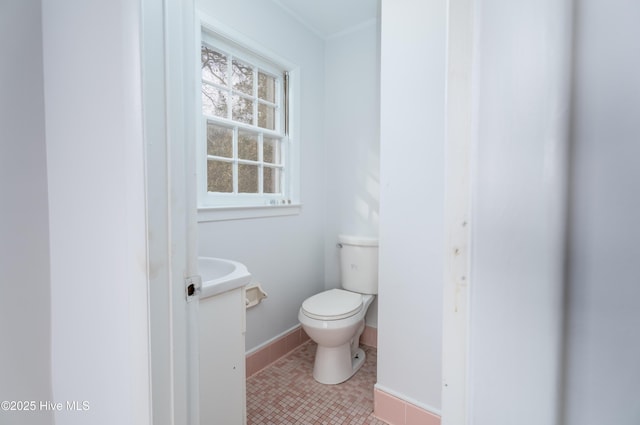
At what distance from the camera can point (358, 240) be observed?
6.50 feet

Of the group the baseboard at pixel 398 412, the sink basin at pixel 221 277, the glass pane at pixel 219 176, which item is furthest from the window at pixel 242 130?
the baseboard at pixel 398 412

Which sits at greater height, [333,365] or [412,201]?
[412,201]

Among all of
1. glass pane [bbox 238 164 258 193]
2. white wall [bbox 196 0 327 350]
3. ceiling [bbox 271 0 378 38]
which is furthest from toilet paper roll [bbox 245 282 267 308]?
ceiling [bbox 271 0 378 38]

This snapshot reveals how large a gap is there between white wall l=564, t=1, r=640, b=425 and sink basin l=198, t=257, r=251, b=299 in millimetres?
772

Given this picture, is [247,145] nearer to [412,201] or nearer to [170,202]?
[412,201]

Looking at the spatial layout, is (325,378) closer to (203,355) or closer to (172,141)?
(203,355)

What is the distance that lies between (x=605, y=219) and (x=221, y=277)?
1.10 m

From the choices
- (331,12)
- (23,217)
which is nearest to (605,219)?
(23,217)

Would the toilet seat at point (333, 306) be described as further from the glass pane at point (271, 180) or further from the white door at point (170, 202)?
the white door at point (170, 202)

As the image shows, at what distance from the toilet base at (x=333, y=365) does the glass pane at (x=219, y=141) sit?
1.31m

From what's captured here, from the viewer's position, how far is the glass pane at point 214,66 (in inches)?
61.4

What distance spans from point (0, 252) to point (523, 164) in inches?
49.2

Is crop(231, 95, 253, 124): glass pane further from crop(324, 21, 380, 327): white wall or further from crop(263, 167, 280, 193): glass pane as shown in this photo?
crop(324, 21, 380, 327): white wall

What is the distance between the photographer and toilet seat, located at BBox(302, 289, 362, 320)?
159 centimetres
